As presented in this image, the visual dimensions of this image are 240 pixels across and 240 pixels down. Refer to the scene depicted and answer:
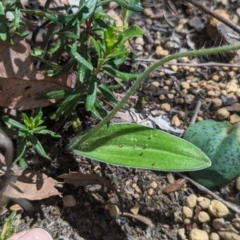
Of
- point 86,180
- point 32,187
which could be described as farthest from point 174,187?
point 32,187

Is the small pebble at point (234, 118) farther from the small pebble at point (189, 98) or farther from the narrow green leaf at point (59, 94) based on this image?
the narrow green leaf at point (59, 94)

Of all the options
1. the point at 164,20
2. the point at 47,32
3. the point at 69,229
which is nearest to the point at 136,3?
the point at 47,32

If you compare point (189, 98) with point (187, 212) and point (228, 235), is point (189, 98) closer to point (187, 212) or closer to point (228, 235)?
point (187, 212)

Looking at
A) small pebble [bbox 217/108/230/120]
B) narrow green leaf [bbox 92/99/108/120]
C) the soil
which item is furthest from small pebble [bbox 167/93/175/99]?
narrow green leaf [bbox 92/99/108/120]

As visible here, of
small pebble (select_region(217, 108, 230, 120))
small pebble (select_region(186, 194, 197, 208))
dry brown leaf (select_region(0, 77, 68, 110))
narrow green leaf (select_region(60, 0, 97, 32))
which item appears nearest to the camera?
narrow green leaf (select_region(60, 0, 97, 32))

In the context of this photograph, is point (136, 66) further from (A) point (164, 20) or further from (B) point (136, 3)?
(B) point (136, 3)

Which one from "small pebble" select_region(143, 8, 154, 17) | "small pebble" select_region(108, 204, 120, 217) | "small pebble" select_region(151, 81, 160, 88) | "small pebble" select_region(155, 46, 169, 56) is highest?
"small pebble" select_region(143, 8, 154, 17)

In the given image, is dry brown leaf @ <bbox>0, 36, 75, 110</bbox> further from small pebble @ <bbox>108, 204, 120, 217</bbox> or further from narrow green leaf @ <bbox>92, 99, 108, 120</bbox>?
small pebble @ <bbox>108, 204, 120, 217</bbox>

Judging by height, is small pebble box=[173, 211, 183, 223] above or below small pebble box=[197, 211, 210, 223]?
below
